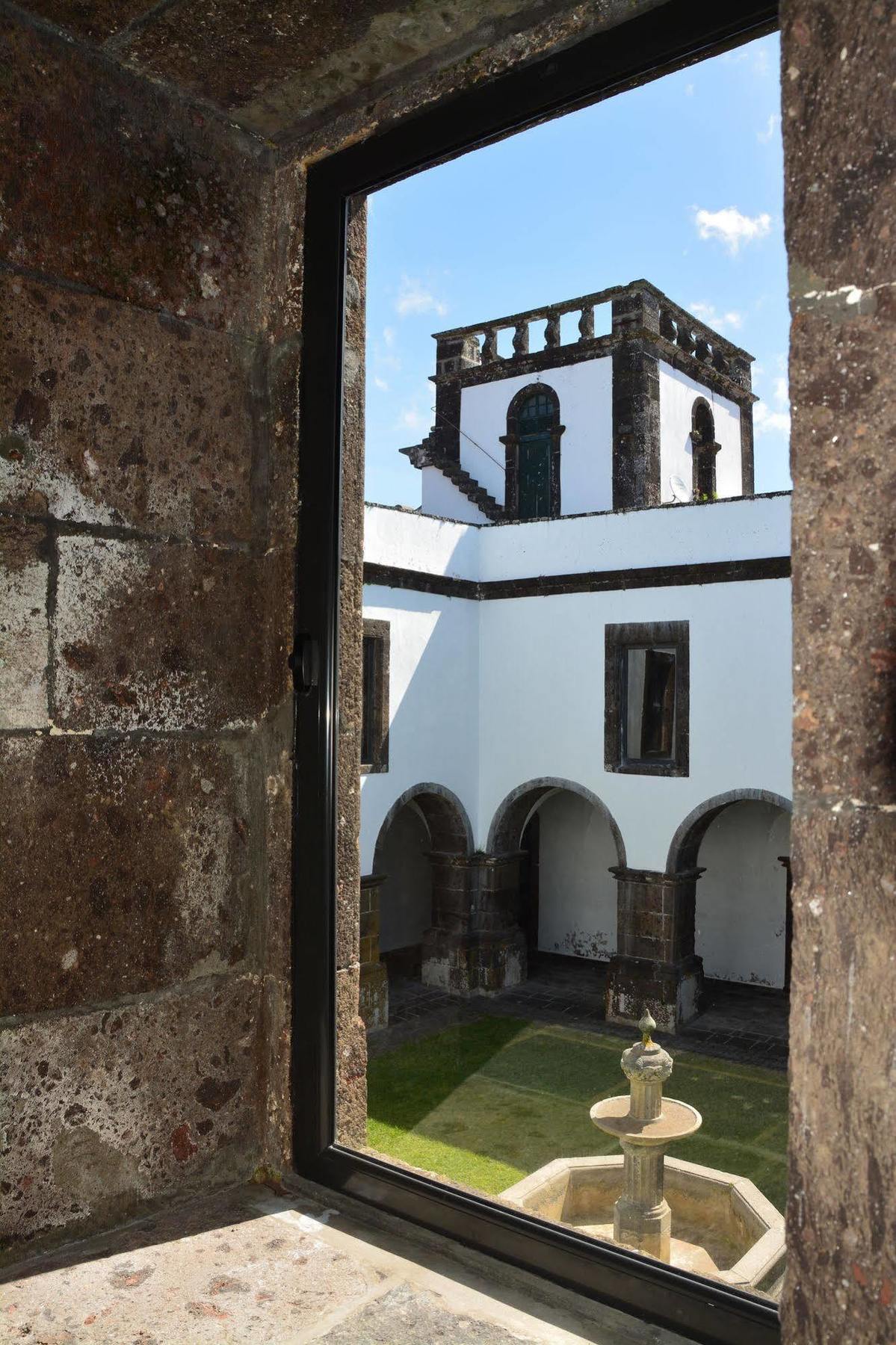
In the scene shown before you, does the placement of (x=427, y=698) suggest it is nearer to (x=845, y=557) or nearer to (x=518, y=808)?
(x=518, y=808)

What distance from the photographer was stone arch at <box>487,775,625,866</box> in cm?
1141

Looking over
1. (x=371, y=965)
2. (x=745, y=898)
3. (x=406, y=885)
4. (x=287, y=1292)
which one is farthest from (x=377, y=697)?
(x=287, y=1292)

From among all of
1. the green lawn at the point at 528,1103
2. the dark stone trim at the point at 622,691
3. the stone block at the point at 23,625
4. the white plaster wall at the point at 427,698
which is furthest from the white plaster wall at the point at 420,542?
the stone block at the point at 23,625

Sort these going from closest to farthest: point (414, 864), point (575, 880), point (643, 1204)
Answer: point (643, 1204) < point (414, 864) < point (575, 880)

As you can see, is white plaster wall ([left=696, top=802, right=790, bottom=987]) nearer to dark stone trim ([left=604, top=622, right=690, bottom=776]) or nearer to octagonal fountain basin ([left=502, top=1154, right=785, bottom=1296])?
dark stone trim ([left=604, top=622, right=690, bottom=776])

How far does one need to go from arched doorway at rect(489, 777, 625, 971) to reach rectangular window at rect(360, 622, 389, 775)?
3.07 meters

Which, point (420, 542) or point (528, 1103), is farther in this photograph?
point (420, 542)

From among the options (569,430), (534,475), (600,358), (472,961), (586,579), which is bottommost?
(472,961)

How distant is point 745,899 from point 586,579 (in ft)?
13.5

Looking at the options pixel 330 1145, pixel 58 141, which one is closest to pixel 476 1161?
pixel 330 1145

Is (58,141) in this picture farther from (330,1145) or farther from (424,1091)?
(424,1091)

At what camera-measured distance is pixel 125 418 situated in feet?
4.83

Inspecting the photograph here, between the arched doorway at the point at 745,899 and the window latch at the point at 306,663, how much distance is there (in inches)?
440

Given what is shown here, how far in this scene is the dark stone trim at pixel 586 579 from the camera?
33.8ft
